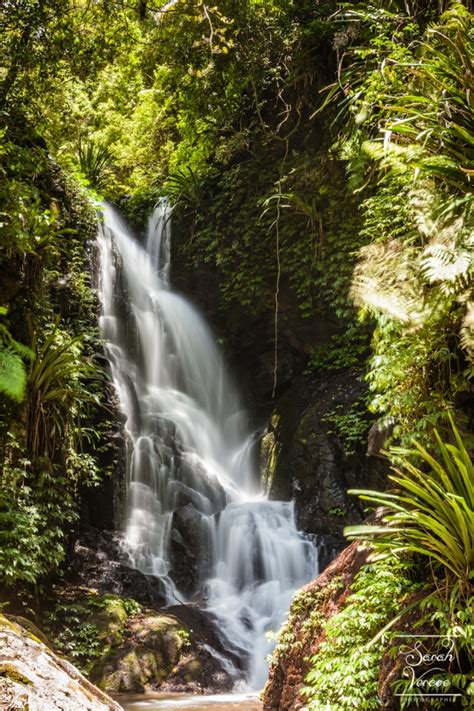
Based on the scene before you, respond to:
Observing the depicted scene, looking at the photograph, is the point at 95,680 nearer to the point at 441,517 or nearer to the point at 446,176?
the point at 441,517

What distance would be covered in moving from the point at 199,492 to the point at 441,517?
6699mm

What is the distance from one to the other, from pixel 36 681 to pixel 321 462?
7.61 metres

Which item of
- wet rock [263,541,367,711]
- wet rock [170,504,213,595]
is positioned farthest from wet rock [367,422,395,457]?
wet rock [170,504,213,595]

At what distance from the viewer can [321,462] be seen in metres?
9.45

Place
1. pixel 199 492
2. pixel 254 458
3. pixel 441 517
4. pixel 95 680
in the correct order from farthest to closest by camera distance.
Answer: pixel 254 458, pixel 199 492, pixel 95 680, pixel 441 517

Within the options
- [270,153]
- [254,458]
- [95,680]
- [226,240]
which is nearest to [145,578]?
[95,680]

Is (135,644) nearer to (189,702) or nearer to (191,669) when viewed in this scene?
(191,669)

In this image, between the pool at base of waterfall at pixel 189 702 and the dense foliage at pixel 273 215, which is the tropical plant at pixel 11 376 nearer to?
the dense foliage at pixel 273 215

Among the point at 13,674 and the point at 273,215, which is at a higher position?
the point at 273,215

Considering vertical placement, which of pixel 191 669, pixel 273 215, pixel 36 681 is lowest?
pixel 191 669

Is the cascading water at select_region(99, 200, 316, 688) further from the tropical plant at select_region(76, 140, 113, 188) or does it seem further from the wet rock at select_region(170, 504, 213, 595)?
the tropical plant at select_region(76, 140, 113, 188)

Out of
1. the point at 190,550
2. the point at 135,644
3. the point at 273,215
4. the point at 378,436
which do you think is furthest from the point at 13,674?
the point at 273,215

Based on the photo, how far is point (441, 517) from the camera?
3.03 metres

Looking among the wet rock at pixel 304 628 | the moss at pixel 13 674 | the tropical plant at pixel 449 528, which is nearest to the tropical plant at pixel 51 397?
the wet rock at pixel 304 628
